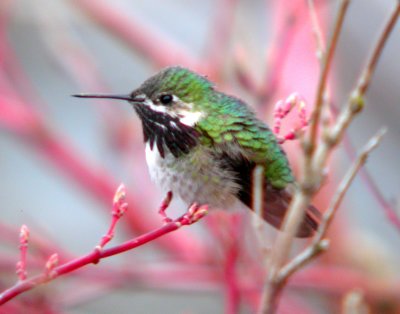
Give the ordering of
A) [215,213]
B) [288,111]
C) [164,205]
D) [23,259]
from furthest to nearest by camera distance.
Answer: [215,213] < [164,205] < [288,111] < [23,259]

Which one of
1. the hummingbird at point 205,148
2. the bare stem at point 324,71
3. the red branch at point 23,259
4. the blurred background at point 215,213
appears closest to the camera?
the bare stem at point 324,71

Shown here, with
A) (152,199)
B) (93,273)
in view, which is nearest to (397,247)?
(152,199)

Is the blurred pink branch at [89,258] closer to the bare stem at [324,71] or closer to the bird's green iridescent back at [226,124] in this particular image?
the bare stem at [324,71]

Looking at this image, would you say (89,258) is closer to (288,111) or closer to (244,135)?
(288,111)

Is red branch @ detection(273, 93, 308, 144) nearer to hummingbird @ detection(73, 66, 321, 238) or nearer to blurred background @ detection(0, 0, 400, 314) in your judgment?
hummingbird @ detection(73, 66, 321, 238)

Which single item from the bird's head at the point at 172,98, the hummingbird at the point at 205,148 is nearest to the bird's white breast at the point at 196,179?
the hummingbird at the point at 205,148

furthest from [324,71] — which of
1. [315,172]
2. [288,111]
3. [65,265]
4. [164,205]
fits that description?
[164,205]

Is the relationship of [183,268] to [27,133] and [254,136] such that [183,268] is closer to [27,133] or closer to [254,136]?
[27,133]
